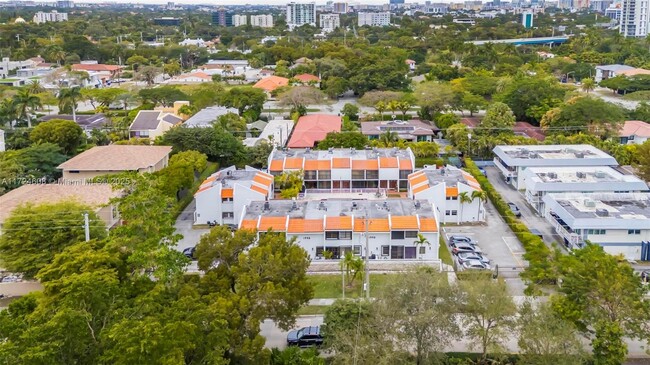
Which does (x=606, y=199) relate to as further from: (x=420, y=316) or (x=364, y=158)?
(x=420, y=316)

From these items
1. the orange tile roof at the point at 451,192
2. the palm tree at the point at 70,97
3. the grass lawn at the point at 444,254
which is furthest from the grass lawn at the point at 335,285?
the palm tree at the point at 70,97

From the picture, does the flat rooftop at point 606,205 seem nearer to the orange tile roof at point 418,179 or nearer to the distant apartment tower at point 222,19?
the orange tile roof at point 418,179

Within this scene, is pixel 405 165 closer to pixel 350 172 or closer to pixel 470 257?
pixel 350 172

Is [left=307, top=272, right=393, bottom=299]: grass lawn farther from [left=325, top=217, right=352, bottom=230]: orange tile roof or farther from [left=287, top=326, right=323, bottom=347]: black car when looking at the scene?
[left=287, top=326, right=323, bottom=347]: black car

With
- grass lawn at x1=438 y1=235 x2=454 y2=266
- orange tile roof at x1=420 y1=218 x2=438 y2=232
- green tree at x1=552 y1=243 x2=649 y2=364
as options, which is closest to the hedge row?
green tree at x1=552 y1=243 x2=649 y2=364

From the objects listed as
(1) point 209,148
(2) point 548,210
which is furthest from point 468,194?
(1) point 209,148
